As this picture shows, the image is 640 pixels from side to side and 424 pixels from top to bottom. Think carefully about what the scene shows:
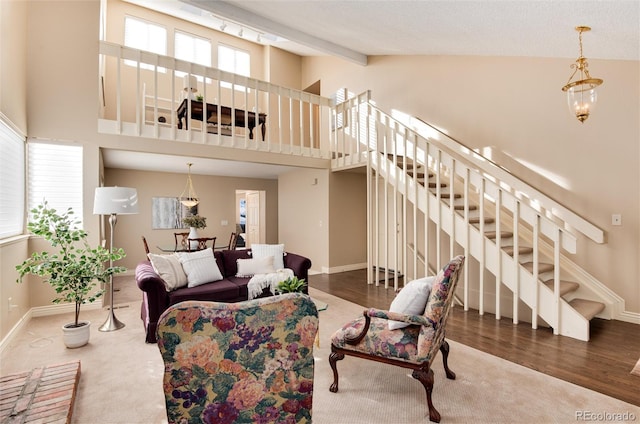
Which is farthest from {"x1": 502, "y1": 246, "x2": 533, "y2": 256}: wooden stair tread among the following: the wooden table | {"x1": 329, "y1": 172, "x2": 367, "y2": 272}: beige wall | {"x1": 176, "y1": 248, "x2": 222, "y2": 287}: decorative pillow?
the wooden table

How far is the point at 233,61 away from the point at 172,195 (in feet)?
12.9

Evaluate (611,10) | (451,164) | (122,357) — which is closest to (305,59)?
(451,164)

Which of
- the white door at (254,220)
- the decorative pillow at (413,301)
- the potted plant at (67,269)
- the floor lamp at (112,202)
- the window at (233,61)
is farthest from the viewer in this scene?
the white door at (254,220)

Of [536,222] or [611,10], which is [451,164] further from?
[611,10]

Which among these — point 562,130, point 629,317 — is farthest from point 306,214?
point 629,317

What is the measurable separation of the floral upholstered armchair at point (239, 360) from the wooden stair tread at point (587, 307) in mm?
3572

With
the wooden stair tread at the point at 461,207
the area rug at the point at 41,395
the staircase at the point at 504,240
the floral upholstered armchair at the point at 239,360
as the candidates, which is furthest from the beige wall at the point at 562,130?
the area rug at the point at 41,395

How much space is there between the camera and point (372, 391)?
227cm

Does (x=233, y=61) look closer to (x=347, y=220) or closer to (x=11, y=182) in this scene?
(x=347, y=220)

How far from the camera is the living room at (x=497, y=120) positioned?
3.62m

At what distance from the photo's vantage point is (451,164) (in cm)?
424

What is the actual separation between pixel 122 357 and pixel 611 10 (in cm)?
485

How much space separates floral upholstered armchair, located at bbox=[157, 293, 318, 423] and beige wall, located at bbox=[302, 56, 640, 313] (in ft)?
14.0

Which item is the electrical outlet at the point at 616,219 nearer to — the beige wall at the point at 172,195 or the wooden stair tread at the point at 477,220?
the wooden stair tread at the point at 477,220
